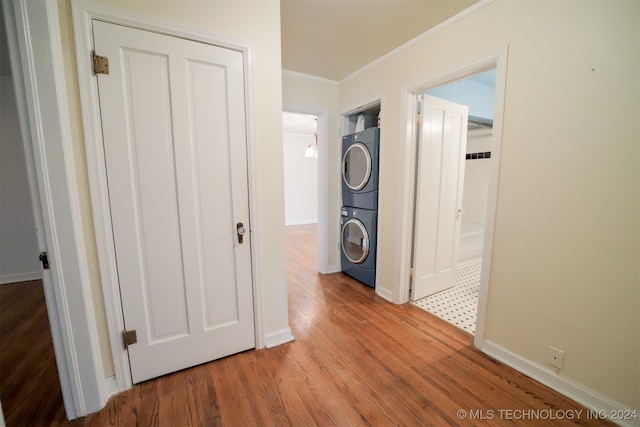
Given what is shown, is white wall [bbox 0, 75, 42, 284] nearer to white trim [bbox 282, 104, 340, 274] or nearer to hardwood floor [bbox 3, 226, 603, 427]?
hardwood floor [bbox 3, 226, 603, 427]

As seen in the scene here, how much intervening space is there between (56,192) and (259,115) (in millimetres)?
1090

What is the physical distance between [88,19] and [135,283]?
135cm

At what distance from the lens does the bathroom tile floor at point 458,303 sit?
221cm

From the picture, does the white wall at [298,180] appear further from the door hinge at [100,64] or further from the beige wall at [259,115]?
the door hinge at [100,64]

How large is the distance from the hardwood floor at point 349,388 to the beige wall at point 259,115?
0.86 ft

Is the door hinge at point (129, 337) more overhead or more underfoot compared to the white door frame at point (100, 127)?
more underfoot

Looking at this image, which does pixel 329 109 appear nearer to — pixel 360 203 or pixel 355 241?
pixel 360 203

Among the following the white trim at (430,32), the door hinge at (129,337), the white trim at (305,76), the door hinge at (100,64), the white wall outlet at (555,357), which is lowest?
the white wall outlet at (555,357)

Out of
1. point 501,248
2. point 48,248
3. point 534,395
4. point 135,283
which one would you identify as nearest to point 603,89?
point 501,248

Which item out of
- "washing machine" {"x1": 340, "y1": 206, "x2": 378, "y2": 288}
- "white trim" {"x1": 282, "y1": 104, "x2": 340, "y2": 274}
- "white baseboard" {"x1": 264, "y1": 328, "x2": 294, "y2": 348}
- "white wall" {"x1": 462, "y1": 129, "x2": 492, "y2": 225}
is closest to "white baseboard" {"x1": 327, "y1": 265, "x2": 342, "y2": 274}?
"white trim" {"x1": 282, "y1": 104, "x2": 340, "y2": 274}

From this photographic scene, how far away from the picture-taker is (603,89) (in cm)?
123

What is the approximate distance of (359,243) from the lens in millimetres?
2947

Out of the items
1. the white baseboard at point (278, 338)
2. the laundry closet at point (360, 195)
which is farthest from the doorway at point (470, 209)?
the white baseboard at point (278, 338)

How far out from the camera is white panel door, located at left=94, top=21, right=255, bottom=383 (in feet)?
4.34
